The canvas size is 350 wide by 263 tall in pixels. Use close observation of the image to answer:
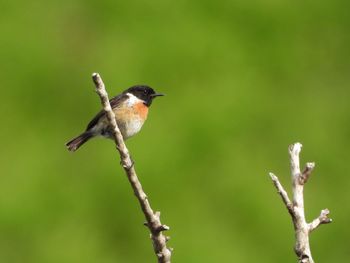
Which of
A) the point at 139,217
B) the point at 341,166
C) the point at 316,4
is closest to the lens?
the point at 139,217

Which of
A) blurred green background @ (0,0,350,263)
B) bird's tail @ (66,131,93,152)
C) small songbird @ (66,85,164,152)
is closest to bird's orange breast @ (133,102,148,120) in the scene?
small songbird @ (66,85,164,152)

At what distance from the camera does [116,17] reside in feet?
30.1

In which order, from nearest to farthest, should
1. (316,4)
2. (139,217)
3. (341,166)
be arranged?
1. (139,217)
2. (341,166)
3. (316,4)

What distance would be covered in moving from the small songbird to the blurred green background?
7.92 feet

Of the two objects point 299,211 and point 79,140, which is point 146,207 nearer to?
point 299,211

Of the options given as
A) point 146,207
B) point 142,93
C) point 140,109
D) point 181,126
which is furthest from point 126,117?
point 181,126

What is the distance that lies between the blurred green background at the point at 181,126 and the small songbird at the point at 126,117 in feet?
7.92

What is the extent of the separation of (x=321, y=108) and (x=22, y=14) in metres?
3.10

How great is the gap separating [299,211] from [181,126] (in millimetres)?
4990

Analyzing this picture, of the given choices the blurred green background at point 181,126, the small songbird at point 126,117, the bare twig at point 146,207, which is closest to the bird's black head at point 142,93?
the small songbird at point 126,117

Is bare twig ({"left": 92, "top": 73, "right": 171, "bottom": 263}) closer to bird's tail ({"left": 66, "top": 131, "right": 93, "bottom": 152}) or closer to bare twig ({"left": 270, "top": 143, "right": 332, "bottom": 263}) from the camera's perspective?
bare twig ({"left": 270, "top": 143, "right": 332, "bottom": 263})

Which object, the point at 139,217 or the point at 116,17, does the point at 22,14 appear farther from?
the point at 139,217

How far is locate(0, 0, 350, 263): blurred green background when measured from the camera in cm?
821

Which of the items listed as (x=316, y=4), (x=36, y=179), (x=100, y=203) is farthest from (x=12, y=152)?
(x=316, y=4)
